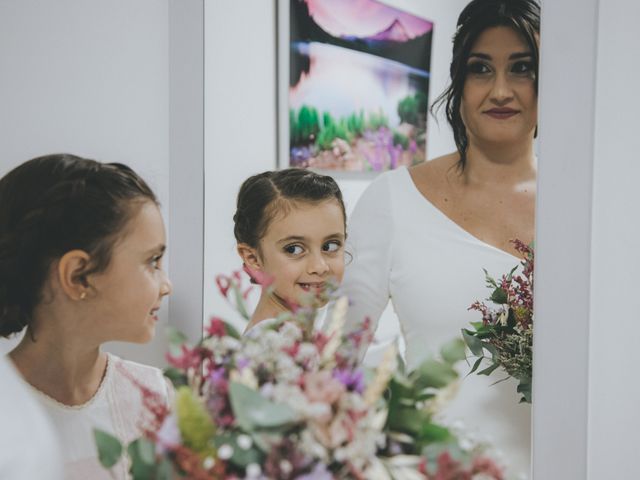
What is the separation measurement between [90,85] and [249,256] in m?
0.39

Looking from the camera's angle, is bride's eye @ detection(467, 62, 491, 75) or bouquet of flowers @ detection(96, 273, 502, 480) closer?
bouquet of flowers @ detection(96, 273, 502, 480)

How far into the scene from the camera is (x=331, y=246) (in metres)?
1.07

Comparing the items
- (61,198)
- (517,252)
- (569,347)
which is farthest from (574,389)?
(61,198)

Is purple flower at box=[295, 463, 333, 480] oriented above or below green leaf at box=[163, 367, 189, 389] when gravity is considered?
below

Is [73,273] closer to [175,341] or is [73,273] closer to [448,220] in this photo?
[175,341]

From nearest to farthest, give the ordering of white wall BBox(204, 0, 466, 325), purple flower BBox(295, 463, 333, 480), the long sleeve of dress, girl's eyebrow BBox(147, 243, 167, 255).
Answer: purple flower BBox(295, 463, 333, 480) → girl's eyebrow BBox(147, 243, 167, 255) → the long sleeve of dress → white wall BBox(204, 0, 466, 325)

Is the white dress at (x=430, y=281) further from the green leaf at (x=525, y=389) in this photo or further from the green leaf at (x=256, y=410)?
the green leaf at (x=256, y=410)

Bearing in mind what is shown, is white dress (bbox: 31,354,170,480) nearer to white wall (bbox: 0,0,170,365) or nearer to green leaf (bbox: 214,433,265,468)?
white wall (bbox: 0,0,170,365)

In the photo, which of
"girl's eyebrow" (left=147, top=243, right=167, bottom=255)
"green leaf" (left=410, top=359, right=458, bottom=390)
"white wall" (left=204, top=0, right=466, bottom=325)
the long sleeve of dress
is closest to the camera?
"green leaf" (left=410, top=359, right=458, bottom=390)

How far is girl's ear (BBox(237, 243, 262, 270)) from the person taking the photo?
3.71 feet

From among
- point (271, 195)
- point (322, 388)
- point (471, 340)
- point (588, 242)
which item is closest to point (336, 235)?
point (271, 195)

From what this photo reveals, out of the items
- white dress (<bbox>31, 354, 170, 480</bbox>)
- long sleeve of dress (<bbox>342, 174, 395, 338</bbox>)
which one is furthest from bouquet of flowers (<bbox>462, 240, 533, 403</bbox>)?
white dress (<bbox>31, 354, 170, 480</bbox>)

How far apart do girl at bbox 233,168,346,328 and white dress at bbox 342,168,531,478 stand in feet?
0.09

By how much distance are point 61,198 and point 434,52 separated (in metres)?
0.52
